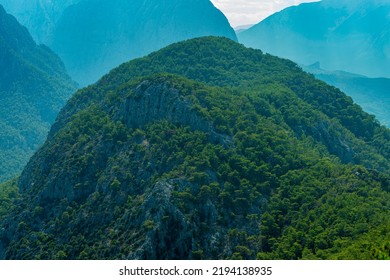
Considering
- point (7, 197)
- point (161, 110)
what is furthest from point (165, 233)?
point (7, 197)

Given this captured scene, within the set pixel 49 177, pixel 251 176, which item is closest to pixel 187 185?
pixel 251 176

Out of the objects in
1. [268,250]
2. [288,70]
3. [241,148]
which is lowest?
[268,250]

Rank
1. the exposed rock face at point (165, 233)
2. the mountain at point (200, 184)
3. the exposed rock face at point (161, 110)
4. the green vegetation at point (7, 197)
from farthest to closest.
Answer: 1. the green vegetation at point (7, 197)
2. the exposed rock face at point (161, 110)
3. the mountain at point (200, 184)
4. the exposed rock face at point (165, 233)

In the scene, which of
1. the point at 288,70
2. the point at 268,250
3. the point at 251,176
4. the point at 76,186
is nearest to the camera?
the point at 268,250

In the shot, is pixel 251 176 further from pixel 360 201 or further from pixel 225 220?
pixel 360 201

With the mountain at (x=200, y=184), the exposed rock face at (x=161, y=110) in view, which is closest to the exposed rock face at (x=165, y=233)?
the mountain at (x=200, y=184)

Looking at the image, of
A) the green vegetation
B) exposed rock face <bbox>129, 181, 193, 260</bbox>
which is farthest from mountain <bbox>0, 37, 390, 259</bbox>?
the green vegetation

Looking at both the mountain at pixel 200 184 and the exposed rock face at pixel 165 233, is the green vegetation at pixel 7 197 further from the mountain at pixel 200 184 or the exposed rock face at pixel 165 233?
the exposed rock face at pixel 165 233

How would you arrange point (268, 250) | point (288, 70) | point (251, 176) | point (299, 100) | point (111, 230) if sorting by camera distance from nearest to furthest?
point (268, 250)
point (111, 230)
point (251, 176)
point (299, 100)
point (288, 70)

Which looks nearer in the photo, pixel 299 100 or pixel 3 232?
pixel 3 232

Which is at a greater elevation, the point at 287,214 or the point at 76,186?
the point at 76,186
